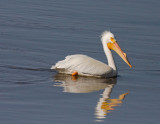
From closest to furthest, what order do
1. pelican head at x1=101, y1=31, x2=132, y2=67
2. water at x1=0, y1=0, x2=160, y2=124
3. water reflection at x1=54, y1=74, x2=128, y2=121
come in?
1. water at x1=0, y1=0, x2=160, y2=124
2. water reflection at x1=54, y1=74, x2=128, y2=121
3. pelican head at x1=101, y1=31, x2=132, y2=67

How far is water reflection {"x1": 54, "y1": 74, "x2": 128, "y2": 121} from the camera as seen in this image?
24.1ft

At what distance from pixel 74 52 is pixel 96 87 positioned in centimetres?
245

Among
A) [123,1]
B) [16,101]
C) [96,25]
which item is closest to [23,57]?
[16,101]

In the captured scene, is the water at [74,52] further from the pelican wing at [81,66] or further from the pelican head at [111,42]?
the pelican head at [111,42]

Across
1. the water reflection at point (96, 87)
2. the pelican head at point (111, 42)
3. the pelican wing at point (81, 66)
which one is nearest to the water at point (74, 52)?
the water reflection at point (96, 87)

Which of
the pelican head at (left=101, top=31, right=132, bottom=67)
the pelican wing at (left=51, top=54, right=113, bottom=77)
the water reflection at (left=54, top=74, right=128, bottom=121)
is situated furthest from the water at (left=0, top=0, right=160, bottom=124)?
the pelican head at (left=101, top=31, right=132, bottom=67)

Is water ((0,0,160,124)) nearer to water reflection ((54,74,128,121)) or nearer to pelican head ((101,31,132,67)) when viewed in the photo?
water reflection ((54,74,128,121))

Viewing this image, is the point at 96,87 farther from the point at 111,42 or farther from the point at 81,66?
the point at 111,42

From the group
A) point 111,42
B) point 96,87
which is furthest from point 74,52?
point 96,87

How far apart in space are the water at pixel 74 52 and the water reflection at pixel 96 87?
14 mm

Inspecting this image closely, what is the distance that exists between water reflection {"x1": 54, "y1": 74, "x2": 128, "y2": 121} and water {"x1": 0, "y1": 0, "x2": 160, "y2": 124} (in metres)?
0.01

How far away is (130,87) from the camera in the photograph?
29.3ft

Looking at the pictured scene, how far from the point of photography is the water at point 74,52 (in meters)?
7.00

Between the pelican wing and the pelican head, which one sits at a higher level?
the pelican head
